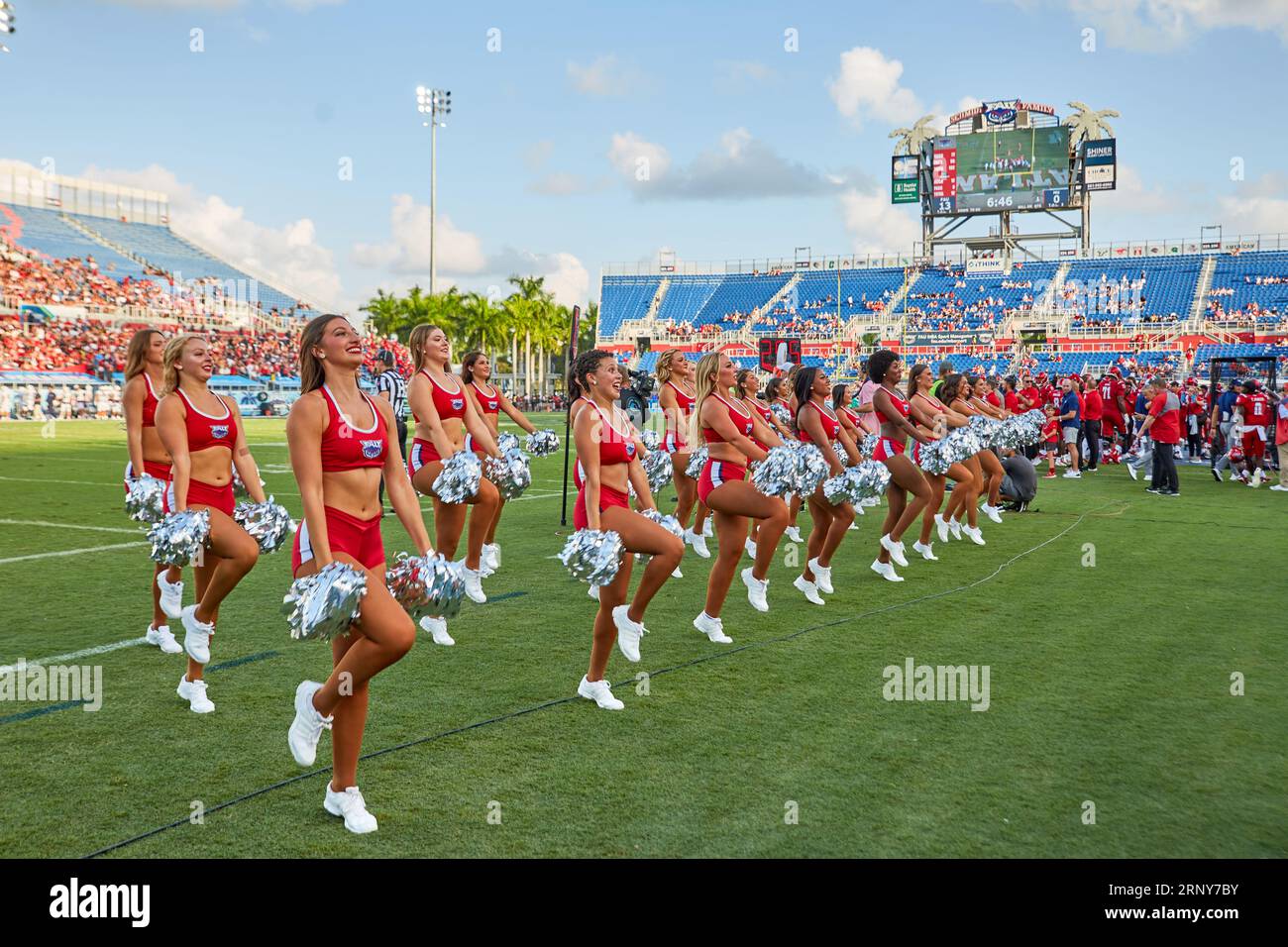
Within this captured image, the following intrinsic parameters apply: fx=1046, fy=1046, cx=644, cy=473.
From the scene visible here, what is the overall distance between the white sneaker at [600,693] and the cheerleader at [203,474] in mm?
1681

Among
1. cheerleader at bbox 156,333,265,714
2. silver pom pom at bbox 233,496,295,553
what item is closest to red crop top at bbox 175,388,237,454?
cheerleader at bbox 156,333,265,714

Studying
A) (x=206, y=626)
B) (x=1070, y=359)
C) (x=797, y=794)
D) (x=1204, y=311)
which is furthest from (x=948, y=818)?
(x=1204, y=311)

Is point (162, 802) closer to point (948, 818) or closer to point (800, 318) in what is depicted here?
point (948, 818)

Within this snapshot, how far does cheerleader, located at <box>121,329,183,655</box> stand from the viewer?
19.0 ft

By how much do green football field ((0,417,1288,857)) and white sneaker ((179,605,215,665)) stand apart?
260 millimetres

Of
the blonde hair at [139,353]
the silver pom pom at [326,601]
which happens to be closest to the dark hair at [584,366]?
the silver pom pom at [326,601]

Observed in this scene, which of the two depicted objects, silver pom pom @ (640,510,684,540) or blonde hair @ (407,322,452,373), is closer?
silver pom pom @ (640,510,684,540)

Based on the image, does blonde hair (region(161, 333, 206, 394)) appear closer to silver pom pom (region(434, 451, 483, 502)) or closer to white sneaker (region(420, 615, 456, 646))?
white sneaker (region(420, 615, 456, 646))

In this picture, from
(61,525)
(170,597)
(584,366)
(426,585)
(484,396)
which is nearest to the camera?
(426,585)

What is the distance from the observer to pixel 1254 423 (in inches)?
655

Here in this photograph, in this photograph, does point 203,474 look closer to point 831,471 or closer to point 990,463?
point 831,471

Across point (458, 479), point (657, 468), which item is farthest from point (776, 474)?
point (458, 479)

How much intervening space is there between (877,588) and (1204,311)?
160ft

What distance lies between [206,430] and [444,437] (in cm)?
220
